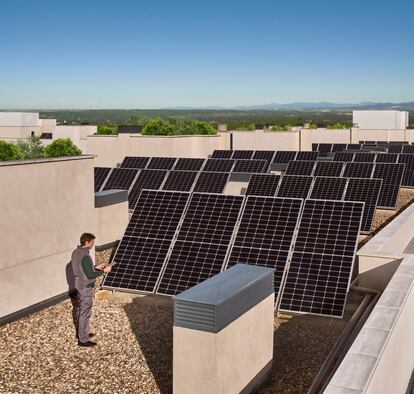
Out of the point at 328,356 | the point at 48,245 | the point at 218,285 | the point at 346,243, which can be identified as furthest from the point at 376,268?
the point at 48,245

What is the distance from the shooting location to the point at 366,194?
63.7 feet

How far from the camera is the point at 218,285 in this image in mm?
7656

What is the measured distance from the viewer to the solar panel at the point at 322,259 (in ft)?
33.6

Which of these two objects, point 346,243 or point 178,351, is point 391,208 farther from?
point 178,351

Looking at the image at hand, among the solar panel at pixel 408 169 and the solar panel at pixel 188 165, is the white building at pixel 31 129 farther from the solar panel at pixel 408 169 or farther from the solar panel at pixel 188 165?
the solar panel at pixel 408 169

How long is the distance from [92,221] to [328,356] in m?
6.74

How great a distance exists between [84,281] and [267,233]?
420 centimetres

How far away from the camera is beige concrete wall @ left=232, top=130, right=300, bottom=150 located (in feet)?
155

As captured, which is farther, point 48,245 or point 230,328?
point 48,245

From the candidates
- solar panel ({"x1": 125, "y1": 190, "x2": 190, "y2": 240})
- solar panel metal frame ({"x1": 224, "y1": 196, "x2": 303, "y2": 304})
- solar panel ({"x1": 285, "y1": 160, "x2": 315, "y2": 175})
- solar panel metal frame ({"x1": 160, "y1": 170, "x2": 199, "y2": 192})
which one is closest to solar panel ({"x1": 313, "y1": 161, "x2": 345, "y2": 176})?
solar panel ({"x1": 285, "y1": 160, "x2": 315, "y2": 175})

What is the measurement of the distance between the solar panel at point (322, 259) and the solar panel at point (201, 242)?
60.6 inches

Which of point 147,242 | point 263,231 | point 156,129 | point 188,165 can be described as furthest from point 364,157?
point 156,129

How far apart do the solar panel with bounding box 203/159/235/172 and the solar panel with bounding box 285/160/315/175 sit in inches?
112

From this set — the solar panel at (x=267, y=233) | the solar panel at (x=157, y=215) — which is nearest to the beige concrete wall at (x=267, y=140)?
the solar panel at (x=157, y=215)
